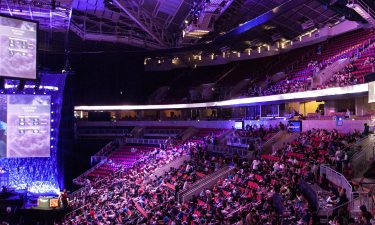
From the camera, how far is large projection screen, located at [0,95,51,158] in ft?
79.4

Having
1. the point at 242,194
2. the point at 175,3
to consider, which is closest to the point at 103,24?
the point at 175,3

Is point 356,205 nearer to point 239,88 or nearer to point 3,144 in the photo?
point 3,144

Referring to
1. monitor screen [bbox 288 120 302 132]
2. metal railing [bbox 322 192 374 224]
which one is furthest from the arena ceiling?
metal railing [bbox 322 192 374 224]

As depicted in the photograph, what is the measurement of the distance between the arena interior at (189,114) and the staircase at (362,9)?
56 millimetres

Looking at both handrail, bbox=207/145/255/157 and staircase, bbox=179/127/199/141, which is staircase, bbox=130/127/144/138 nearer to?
staircase, bbox=179/127/199/141

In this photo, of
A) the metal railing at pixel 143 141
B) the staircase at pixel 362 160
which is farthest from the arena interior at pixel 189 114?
the metal railing at pixel 143 141

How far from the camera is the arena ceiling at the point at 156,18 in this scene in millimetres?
24828

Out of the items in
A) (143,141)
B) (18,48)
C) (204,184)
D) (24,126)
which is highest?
(18,48)

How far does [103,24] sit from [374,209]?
93.5ft

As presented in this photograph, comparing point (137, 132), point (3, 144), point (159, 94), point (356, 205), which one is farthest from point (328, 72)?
point (159, 94)

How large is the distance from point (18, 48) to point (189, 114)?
2524 cm

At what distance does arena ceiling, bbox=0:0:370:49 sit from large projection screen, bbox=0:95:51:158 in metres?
4.80

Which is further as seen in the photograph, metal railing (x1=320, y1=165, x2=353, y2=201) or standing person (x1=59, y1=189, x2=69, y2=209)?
standing person (x1=59, y1=189, x2=69, y2=209)

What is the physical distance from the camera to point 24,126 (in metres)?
24.5
